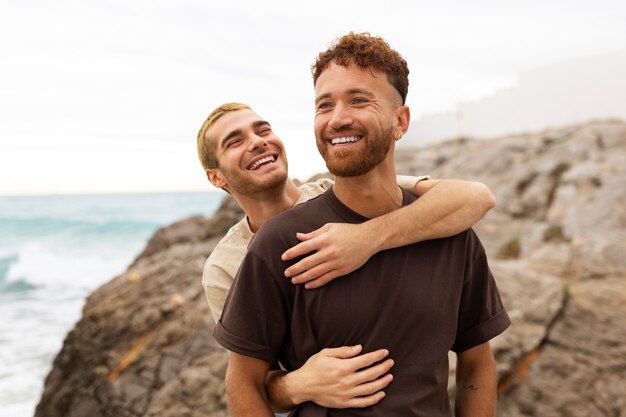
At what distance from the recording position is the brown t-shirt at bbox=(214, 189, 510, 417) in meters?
2.21

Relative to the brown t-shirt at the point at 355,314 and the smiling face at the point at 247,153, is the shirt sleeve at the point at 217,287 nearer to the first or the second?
the smiling face at the point at 247,153

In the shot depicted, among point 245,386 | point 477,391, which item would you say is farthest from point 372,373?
point 477,391

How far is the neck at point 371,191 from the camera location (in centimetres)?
240

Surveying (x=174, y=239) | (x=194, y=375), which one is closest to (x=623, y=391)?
(x=194, y=375)

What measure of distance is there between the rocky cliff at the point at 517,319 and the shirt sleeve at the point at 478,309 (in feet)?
11.0

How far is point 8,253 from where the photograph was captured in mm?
57406

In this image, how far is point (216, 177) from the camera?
11.5ft

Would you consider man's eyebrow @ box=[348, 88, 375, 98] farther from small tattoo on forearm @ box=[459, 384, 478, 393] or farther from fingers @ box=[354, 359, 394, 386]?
small tattoo on forearm @ box=[459, 384, 478, 393]

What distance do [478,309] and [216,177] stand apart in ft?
6.18

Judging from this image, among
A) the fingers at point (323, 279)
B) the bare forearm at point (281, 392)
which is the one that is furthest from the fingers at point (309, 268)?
the bare forearm at point (281, 392)

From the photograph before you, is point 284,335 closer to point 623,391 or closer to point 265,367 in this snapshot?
point 265,367

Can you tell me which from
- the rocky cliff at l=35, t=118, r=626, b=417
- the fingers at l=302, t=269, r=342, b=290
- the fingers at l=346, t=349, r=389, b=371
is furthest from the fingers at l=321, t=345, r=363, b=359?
the rocky cliff at l=35, t=118, r=626, b=417

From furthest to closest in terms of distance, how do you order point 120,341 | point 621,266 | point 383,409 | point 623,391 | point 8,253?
point 8,253
point 120,341
point 621,266
point 623,391
point 383,409

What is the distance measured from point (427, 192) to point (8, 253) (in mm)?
64948
